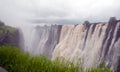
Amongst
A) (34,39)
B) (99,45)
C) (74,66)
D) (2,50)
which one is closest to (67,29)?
(99,45)

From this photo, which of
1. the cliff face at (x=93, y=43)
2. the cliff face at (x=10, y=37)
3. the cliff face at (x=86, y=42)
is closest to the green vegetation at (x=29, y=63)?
the cliff face at (x=86, y=42)

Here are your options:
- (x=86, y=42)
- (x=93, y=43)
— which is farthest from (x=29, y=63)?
(x=86, y=42)

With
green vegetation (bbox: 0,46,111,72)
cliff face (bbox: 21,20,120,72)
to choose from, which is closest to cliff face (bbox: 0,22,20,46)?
cliff face (bbox: 21,20,120,72)

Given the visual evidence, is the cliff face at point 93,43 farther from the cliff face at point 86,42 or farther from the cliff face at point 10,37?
the cliff face at point 10,37

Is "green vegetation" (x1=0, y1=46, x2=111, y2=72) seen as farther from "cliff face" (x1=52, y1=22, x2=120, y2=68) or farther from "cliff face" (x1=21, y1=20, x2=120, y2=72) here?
"cliff face" (x1=52, y1=22, x2=120, y2=68)

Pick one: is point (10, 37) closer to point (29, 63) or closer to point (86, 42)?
point (86, 42)
